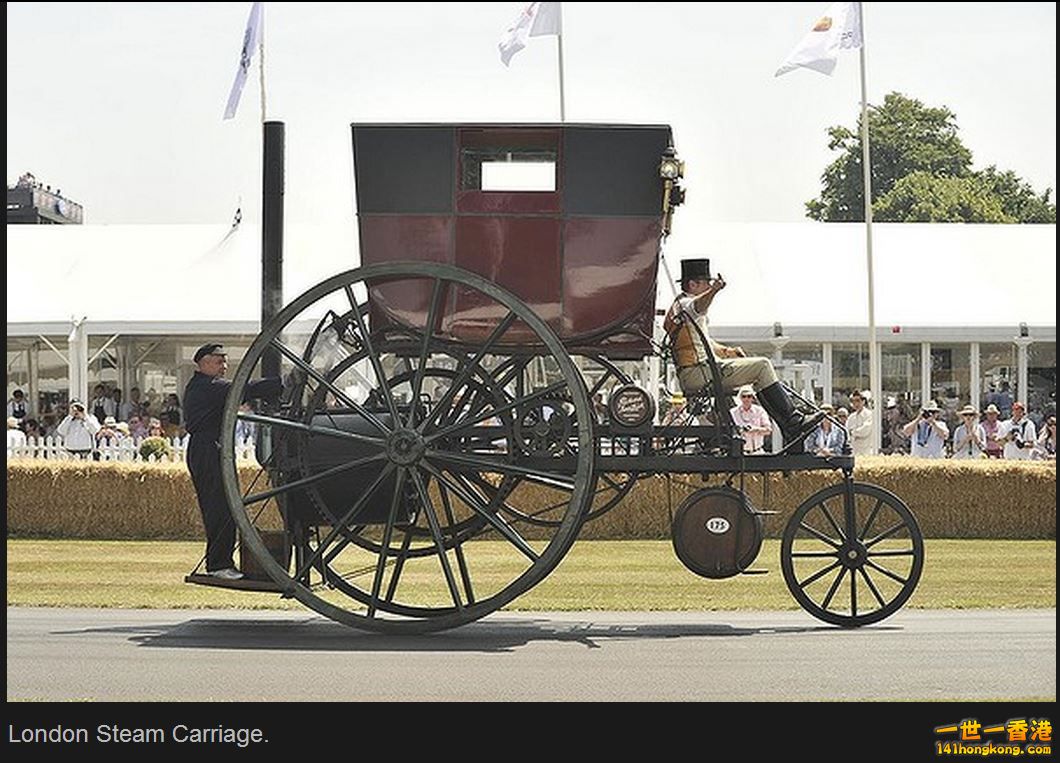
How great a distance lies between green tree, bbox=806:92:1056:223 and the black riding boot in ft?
194

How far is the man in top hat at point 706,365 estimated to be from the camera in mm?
12148

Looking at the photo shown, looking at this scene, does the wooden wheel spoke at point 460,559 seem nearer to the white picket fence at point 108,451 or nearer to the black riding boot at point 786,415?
the black riding boot at point 786,415

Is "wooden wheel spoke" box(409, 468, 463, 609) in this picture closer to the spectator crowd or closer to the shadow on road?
the shadow on road

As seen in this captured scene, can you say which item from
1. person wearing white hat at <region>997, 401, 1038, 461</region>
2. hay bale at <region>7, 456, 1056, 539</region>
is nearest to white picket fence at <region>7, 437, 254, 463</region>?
hay bale at <region>7, 456, 1056, 539</region>

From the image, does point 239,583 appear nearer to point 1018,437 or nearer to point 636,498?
point 636,498

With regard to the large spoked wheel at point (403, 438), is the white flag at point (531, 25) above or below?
above

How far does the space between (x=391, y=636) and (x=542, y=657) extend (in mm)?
1350

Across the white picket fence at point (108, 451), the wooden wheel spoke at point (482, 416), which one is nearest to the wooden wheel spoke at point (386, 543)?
the wooden wheel spoke at point (482, 416)

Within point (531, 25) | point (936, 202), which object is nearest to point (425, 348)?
point (531, 25)

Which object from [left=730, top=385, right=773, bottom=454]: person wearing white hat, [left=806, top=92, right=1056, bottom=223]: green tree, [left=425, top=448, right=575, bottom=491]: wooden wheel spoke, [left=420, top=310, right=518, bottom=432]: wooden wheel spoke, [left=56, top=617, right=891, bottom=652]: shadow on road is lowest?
[left=56, top=617, right=891, bottom=652]: shadow on road

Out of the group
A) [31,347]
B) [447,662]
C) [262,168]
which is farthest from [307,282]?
[447,662]

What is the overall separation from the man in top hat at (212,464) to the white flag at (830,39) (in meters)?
16.8

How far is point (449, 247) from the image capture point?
39.2 feet

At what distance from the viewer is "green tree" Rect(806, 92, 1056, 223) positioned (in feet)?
233
